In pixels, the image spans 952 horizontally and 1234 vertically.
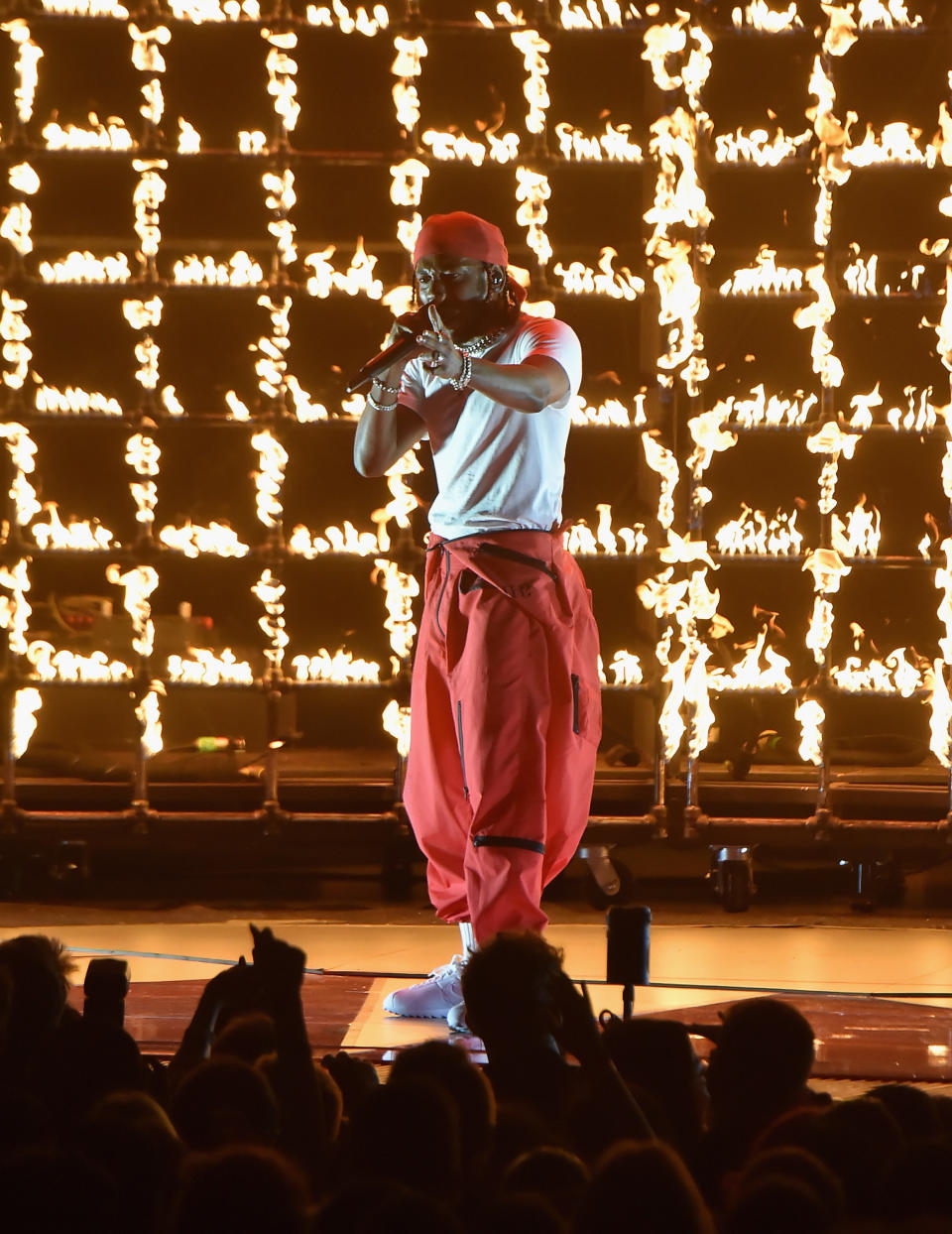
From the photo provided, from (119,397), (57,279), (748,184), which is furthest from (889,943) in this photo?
(57,279)

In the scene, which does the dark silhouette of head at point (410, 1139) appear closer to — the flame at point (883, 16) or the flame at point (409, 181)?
the flame at point (409, 181)

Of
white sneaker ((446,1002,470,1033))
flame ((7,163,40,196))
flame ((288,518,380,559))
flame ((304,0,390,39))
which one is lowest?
white sneaker ((446,1002,470,1033))

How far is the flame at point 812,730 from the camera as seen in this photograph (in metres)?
4.30

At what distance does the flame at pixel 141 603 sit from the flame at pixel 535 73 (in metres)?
1.63

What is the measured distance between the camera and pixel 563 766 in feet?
9.78

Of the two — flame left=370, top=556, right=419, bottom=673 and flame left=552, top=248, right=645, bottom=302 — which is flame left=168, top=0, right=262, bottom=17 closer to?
flame left=552, top=248, right=645, bottom=302

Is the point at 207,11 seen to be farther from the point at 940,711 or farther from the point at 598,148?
the point at 940,711

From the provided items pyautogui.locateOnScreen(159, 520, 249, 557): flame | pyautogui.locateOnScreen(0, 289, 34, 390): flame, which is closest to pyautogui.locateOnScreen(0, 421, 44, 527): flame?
pyautogui.locateOnScreen(0, 289, 34, 390): flame

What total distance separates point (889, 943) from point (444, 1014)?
4.63 feet

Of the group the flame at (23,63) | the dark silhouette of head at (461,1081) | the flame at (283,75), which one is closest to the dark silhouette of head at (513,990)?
the dark silhouette of head at (461,1081)

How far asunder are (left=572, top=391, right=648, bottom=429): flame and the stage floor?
137cm

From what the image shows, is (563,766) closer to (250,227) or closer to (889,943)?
(889,943)

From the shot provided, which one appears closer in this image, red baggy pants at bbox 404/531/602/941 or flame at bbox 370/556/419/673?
red baggy pants at bbox 404/531/602/941

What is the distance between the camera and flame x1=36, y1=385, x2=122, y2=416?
14.2 ft
